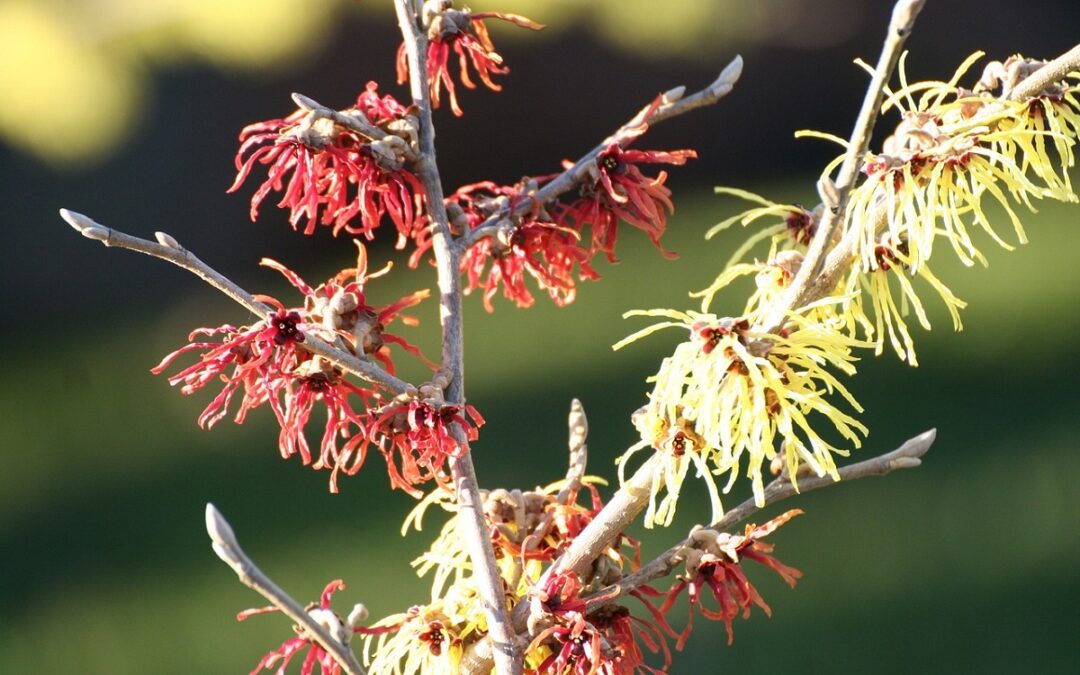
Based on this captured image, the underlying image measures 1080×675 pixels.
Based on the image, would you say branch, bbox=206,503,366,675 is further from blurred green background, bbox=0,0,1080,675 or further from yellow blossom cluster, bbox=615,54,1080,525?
blurred green background, bbox=0,0,1080,675

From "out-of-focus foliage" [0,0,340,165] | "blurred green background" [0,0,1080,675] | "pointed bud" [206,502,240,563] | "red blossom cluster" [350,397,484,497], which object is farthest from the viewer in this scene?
"out-of-focus foliage" [0,0,340,165]

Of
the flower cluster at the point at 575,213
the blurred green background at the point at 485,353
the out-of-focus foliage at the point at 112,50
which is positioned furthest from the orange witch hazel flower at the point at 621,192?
the out-of-focus foliage at the point at 112,50

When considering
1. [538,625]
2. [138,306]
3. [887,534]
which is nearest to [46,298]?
[138,306]

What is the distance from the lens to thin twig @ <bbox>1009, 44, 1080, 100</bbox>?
0.37 meters

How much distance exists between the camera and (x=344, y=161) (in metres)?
0.44


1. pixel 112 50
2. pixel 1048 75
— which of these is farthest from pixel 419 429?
pixel 112 50

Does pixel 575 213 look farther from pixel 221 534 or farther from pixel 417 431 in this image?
pixel 221 534

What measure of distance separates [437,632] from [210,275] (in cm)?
16

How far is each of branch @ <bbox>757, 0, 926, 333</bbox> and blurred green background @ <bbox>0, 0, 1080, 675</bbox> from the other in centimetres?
108

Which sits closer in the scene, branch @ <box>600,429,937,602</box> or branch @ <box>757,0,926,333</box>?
branch @ <box>757,0,926,333</box>

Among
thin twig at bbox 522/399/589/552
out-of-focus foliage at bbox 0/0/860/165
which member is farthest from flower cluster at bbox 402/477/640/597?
out-of-focus foliage at bbox 0/0/860/165

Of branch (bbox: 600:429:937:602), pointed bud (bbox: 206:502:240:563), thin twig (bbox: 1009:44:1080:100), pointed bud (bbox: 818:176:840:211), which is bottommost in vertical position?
branch (bbox: 600:429:937:602)

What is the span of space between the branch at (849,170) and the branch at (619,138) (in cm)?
9

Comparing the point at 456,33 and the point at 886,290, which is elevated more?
the point at 456,33
